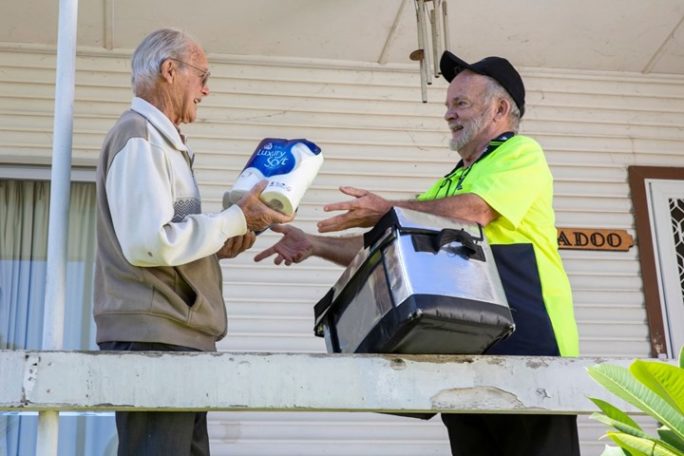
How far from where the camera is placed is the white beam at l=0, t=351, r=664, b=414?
2.50 metres

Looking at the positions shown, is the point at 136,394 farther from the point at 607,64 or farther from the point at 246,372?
the point at 607,64

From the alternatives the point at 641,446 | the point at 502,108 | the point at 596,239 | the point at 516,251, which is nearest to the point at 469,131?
the point at 502,108

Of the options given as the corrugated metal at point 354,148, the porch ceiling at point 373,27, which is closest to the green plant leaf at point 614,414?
the corrugated metal at point 354,148

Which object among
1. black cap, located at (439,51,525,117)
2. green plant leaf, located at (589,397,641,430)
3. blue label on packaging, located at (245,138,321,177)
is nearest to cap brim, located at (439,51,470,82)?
black cap, located at (439,51,525,117)

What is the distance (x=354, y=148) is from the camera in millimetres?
6059

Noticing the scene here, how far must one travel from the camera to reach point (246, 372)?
2566 millimetres

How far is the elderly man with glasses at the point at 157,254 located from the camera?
9.30 feet

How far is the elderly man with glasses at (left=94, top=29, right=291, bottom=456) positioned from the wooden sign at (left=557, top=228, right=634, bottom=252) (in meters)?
3.34

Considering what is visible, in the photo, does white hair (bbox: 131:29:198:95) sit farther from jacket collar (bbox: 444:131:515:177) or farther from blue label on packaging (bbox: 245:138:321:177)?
jacket collar (bbox: 444:131:515:177)

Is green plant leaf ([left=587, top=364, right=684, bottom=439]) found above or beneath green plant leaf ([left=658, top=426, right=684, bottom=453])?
above

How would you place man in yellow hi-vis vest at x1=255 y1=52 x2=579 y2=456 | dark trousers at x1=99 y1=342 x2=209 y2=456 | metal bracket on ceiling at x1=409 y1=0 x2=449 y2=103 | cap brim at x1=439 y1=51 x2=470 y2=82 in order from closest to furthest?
dark trousers at x1=99 y1=342 x2=209 y2=456
man in yellow hi-vis vest at x1=255 y1=52 x2=579 y2=456
cap brim at x1=439 y1=51 x2=470 y2=82
metal bracket on ceiling at x1=409 y1=0 x2=449 y2=103

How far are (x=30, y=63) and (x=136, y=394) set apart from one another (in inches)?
153

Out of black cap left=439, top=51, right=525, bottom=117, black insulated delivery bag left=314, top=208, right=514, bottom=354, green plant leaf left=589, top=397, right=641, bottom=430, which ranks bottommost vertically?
green plant leaf left=589, top=397, right=641, bottom=430

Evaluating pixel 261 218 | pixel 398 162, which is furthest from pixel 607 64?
pixel 261 218
